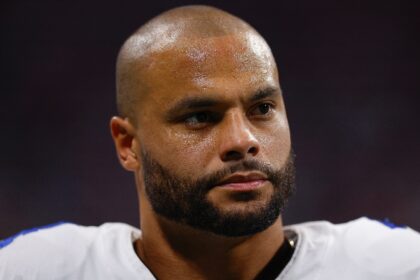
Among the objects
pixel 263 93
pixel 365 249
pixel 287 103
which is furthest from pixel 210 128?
pixel 287 103

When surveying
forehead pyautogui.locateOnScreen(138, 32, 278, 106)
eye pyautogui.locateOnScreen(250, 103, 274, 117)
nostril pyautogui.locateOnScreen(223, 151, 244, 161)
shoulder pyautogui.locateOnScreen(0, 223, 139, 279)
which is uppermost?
forehead pyautogui.locateOnScreen(138, 32, 278, 106)

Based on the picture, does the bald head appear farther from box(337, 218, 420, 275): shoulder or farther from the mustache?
box(337, 218, 420, 275): shoulder

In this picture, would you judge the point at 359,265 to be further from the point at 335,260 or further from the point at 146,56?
the point at 146,56

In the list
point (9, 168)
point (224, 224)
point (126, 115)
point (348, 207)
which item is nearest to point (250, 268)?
point (224, 224)

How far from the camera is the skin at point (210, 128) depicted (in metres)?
1.36

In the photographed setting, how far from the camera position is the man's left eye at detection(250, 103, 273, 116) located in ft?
4.70

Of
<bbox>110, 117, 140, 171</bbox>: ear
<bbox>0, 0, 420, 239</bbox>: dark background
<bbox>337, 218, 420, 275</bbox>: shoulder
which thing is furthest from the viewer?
<bbox>0, 0, 420, 239</bbox>: dark background

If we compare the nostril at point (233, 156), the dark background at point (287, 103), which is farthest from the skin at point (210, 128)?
the dark background at point (287, 103)

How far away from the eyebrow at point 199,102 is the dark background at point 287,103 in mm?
1089

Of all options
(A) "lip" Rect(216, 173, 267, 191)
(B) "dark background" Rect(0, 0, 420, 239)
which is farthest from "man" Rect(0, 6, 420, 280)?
(B) "dark background" Rect(0, 0, 420, 239)

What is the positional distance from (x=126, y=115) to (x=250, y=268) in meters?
0.45

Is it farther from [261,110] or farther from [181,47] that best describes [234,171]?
[181,47]

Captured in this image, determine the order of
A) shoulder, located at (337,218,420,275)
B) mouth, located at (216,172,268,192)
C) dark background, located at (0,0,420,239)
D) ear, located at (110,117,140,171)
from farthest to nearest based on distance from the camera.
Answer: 1. dark background, located at (0,0,420,239)
2. ear, located at (110,117,140,171)
3. shoulder, located at (337,218,420,275)
4. mouth, located at (216,172,268,192)

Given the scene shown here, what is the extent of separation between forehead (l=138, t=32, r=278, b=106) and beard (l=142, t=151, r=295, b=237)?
17 centimetres
